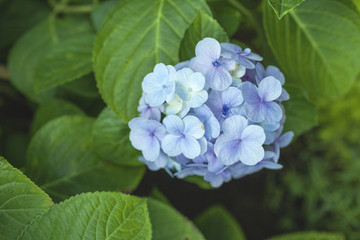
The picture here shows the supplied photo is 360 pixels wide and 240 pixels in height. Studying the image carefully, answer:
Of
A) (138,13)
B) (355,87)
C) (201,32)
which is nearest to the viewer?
(201,32)

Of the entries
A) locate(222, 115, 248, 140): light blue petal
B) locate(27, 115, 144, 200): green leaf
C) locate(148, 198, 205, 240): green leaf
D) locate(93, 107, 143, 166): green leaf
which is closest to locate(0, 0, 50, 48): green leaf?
locate(27, 115, 144, 200): green leaf

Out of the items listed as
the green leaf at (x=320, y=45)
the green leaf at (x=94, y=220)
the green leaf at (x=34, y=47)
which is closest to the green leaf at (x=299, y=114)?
the green leaf at (x=320, y=45)

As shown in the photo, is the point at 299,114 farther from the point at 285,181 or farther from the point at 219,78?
the point at 285,181

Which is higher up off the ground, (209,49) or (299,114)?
(209,49)

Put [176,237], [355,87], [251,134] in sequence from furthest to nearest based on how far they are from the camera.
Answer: [355,87], [176,237], [251,134]

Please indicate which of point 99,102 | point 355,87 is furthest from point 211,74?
point 355,87

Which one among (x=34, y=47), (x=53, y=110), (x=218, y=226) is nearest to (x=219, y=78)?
(x=53, y=110)

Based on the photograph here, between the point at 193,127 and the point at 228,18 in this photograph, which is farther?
the point at 228,18

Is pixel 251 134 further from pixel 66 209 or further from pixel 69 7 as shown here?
pixel 69 7

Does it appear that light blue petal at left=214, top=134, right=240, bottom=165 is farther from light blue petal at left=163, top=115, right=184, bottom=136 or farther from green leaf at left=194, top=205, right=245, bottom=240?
green leaf at left=194, top=205, right=245, bottom=240
